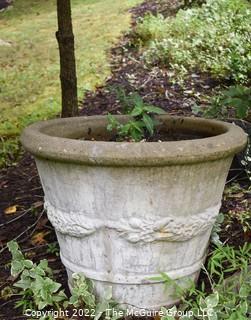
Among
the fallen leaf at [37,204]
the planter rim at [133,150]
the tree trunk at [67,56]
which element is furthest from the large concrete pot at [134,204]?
the tree trunk at [67,56]

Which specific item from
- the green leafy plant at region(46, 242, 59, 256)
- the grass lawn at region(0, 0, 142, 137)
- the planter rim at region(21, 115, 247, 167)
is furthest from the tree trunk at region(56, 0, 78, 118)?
the planter rim at region(21, 115, 247, 167)

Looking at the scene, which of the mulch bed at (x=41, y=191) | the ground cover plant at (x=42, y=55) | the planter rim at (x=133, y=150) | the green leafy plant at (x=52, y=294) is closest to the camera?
the planter rim at (x=133, y=150)

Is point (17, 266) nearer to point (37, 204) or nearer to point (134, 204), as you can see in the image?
point (134, 204)

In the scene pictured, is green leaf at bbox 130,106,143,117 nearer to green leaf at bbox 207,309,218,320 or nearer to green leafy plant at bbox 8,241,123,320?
green leafy plant at bbox 8,241,123,320

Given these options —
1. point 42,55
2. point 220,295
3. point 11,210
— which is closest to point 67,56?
point 11,210

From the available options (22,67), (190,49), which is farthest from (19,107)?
(190,49)

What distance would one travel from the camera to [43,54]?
630 cm

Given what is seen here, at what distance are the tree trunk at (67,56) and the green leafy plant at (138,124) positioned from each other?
3.31 feet

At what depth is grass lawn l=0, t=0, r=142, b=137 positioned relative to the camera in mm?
4727

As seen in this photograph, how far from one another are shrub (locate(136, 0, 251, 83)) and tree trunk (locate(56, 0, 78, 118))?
1.64 m

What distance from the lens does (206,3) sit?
274 inches

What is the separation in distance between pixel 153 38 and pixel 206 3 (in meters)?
1.22

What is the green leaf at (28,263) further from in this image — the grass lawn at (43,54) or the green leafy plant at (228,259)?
the grass lawn at (43,54)

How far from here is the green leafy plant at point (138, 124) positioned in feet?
7.55
